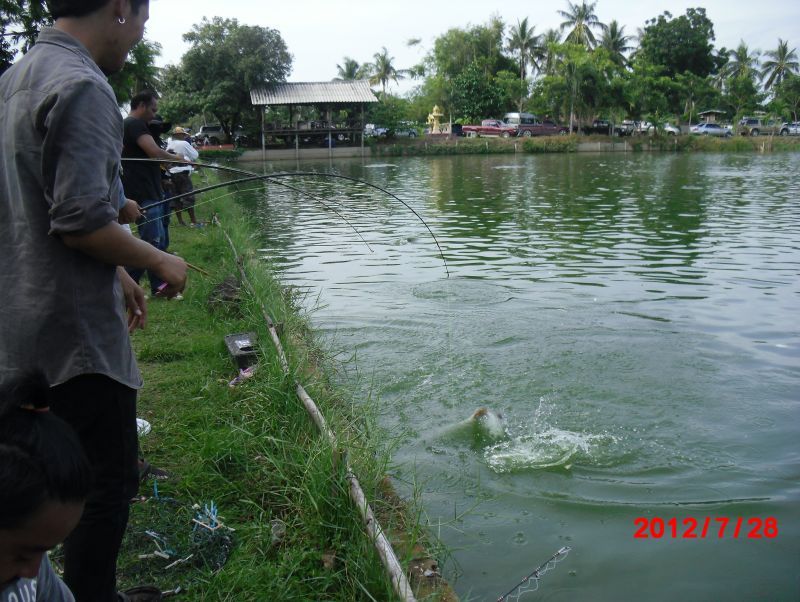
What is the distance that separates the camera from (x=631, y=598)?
3.07m

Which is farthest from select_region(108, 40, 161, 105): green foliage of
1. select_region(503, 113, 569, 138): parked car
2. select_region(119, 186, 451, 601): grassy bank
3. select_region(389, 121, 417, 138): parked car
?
select_region(503, 113, 569, 138): parked car

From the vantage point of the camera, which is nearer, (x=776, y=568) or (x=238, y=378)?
(x=776, y=568)

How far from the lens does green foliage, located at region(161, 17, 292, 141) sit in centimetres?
4244

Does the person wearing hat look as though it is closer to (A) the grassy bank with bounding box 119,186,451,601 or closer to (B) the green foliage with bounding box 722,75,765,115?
(A) the grassy bank with bounding box 119,186,451,601

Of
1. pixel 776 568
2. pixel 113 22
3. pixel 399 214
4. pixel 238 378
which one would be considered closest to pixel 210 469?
pixel 238 378

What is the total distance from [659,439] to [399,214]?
40.0 feet

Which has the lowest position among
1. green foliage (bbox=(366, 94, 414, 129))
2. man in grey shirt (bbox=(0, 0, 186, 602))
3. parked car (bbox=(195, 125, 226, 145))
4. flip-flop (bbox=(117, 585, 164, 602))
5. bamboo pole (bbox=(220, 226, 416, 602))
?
flip-flop (bbox=(117, 585, 164, 602))

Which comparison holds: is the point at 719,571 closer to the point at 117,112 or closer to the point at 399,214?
the point at 117,112

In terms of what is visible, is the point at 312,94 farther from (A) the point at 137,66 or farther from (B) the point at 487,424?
(B) the point at 487,424

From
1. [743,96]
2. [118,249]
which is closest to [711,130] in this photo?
[743,96]

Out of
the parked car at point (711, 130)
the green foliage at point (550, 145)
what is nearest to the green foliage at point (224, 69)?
the green foliage at point (550, 145)

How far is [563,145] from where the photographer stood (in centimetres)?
4394

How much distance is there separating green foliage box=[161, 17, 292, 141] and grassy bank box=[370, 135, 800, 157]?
8.45 metres
